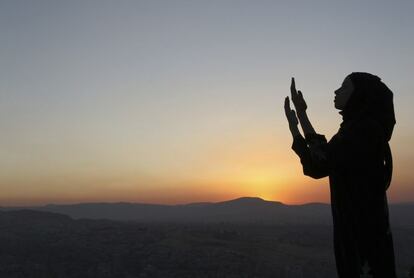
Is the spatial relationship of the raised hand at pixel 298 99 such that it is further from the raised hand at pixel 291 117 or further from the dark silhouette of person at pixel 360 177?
the dark silhouette of person at pixel 360 177

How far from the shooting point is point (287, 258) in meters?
89.9

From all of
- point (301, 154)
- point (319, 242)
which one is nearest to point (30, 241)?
point (319, 242)

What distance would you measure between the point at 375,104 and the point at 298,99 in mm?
400

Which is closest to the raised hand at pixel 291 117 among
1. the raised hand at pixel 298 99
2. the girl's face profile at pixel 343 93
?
the raised hand at pixel 298 99

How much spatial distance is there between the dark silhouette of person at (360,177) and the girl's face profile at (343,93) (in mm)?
25

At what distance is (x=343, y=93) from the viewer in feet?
9.12

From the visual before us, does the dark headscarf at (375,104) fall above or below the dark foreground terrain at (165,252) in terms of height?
above

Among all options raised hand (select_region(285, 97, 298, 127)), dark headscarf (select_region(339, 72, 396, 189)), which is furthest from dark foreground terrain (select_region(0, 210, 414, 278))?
raised hand (select_region(285, 97, 298, 127))

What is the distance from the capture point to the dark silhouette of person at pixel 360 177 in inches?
101

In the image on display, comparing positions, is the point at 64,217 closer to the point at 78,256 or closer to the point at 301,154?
the point at 78,256

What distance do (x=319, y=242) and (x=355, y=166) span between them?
371 ft

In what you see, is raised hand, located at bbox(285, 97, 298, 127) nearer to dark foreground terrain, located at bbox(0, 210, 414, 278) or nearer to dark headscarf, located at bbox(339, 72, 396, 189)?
dark headscarf, located at bbox(339, 72, 396, 189)

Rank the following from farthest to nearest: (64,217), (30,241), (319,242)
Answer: (64,217) < (319,242) < (30,241)

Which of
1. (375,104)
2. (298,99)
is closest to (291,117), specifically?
(298,99)
